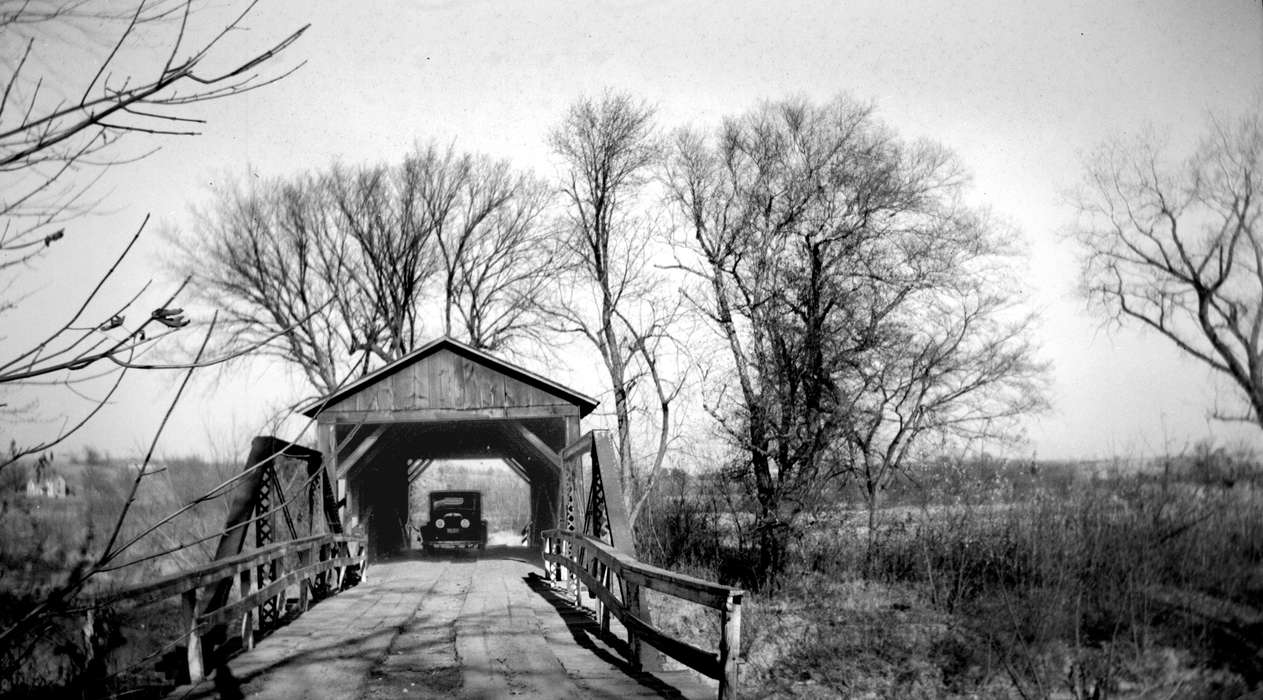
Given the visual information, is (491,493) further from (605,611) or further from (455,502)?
(605,611)

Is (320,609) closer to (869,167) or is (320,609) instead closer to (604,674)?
(604,674)

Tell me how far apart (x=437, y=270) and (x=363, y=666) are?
111 feet

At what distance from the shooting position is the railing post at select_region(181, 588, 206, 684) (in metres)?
5.73

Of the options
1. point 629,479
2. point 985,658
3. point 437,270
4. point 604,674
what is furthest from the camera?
point 437,270

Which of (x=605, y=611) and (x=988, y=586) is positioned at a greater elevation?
(x=605, y=611)

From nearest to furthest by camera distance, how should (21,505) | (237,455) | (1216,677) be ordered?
1. (21,505)
2. (1216,677)
3. (237,455)

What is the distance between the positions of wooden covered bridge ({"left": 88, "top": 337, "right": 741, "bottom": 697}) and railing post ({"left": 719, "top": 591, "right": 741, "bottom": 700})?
10 mm

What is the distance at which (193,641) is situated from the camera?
227 inches

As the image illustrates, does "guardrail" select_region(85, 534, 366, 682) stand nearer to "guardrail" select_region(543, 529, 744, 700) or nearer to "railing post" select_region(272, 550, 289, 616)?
"railing post" select_region(272, 550, 289, 616)

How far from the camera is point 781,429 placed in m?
16.6

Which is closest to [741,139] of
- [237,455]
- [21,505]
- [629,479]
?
[629,479]

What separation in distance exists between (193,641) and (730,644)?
366 cm

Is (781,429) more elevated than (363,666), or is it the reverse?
(781,429)

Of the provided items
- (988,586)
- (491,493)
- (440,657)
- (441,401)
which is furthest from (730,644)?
(491,493)
